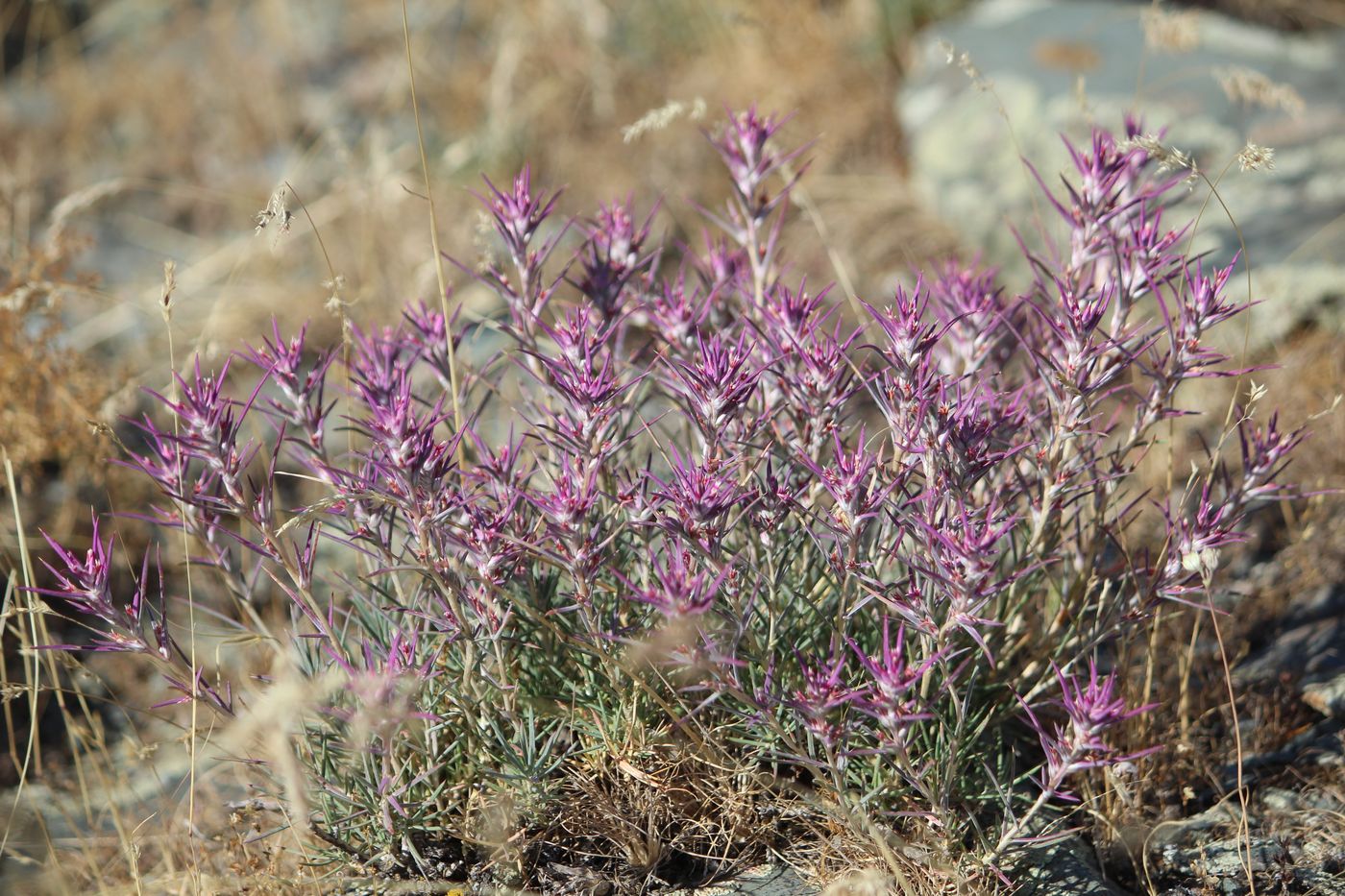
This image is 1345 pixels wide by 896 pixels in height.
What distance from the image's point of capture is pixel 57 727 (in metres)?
3.66

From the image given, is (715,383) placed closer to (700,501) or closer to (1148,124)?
(700,501)

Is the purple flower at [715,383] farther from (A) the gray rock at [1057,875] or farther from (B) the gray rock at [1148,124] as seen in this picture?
(B) the gray rock at [1148,124]

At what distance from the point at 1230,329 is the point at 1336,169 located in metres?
1.04

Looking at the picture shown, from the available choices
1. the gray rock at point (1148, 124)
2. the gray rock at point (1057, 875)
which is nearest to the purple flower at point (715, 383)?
the gray rock at point (1057, 875)

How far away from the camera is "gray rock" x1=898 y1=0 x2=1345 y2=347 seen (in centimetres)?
434

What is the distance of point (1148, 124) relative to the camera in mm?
4688

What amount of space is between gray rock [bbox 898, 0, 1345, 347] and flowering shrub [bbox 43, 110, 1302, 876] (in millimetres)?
2376

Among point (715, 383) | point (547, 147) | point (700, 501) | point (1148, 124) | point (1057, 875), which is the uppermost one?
point (547, 147)

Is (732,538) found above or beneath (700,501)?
beneath

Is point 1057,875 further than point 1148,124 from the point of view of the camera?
No

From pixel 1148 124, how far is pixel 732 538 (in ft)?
11.3

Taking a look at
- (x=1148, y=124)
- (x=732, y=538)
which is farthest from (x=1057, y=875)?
(x=1148, y=124)

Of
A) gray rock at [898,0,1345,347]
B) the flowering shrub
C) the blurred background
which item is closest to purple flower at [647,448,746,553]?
the flowering shrub

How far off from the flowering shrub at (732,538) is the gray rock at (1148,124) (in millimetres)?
2376
